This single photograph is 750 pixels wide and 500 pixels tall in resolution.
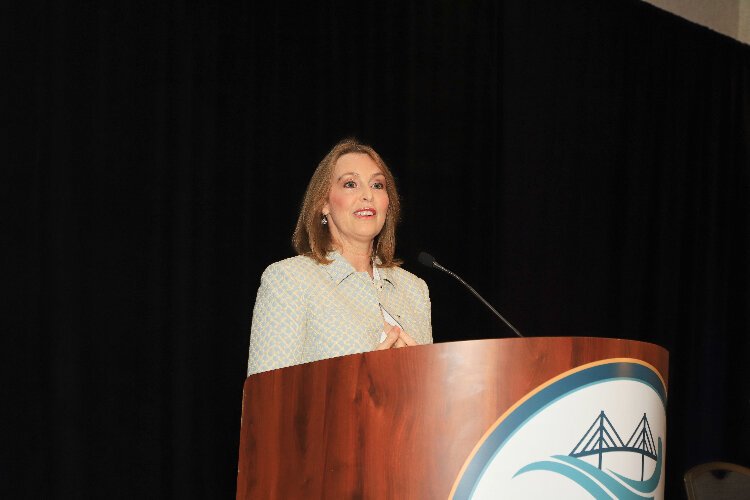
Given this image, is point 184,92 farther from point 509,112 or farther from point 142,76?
point 509,112

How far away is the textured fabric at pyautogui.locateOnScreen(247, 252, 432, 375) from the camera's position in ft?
7.25

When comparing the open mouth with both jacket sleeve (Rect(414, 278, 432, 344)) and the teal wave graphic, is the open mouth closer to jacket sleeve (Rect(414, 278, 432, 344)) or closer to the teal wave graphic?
jacket sleeve (Rect(414, 278, 432, 344))

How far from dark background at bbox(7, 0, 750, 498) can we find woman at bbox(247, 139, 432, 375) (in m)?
0.93

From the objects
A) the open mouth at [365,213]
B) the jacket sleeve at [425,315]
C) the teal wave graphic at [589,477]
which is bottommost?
the teal wave graphic at [589,477]

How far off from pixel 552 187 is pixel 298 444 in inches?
138

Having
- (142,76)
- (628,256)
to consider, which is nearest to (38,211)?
(142,76)

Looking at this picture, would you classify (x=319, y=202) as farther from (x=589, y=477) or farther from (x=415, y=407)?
(x=589, y=477)

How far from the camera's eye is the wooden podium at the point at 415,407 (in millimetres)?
1507

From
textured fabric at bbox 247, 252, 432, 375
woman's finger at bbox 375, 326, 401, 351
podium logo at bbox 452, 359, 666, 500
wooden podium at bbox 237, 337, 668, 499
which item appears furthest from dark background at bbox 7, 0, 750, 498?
podium logo at bbox 452, 359, 666, 500

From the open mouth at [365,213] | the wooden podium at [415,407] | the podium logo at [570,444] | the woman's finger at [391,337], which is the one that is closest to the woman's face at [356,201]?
the open mouth at [365,213]

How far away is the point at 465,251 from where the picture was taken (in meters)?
4.36

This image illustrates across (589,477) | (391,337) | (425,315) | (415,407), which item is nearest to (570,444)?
(589,477)

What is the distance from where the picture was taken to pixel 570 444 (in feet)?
4.98

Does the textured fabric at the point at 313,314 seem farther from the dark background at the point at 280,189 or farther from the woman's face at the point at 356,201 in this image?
the dark background at the point at 280,189
